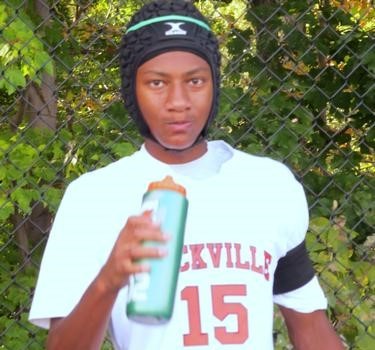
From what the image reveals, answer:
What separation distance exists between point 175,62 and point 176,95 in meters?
0.06

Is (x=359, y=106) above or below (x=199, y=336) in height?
above

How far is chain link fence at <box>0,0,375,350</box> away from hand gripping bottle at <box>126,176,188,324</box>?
1975mm

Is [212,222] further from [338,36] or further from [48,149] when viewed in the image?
[338,36]

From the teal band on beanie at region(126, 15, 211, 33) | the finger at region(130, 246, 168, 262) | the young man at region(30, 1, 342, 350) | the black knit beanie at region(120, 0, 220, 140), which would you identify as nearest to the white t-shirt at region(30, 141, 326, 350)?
the young man at region(30, 1, 342, 350)

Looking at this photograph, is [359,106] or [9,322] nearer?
[9,322]

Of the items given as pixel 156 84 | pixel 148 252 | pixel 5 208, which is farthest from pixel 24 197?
pixel 148 252

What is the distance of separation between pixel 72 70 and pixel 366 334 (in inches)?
58.9

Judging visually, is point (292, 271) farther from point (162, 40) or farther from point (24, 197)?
point (24, 197)

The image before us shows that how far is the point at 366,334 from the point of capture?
368 cm

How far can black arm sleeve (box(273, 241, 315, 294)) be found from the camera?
1883mm

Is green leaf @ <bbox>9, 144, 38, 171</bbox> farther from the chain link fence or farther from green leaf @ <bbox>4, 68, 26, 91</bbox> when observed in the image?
green leaf @ <bbox>4, 68, 26, 91</bbox>

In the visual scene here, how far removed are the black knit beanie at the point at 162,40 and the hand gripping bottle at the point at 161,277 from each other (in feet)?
1.48

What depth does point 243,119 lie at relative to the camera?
3744mm

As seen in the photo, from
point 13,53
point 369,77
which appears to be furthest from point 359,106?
point 13,53
